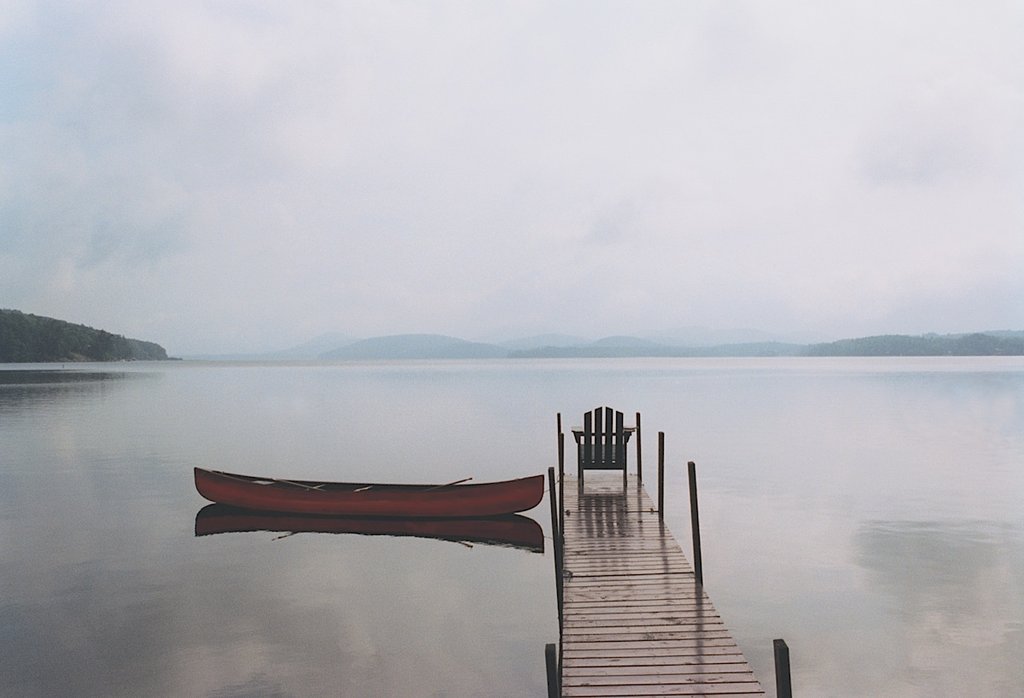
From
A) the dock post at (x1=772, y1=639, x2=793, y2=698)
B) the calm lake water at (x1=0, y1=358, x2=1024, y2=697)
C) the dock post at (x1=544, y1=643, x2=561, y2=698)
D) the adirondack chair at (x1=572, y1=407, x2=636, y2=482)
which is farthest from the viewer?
the adirondack chair at (x1=572, y1=407, x2=636, y2=482)

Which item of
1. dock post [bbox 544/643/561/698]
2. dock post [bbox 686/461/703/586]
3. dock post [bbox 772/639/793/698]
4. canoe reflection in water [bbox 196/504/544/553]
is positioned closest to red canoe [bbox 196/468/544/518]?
canoe reflection in water [bbox 196/504/544/553]

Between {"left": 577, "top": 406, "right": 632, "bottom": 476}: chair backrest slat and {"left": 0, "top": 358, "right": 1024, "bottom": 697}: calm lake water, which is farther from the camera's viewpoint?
{"left": 577, "top": 406, "right": 632, "bottom": 476}: chair backrest slat

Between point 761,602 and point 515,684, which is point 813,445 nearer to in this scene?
point 761,602

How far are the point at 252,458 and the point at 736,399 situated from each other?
55.9 metres

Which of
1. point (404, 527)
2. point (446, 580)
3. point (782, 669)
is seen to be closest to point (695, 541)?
point (782, 669)

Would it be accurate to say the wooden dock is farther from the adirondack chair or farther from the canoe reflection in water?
the canoe reflection in water

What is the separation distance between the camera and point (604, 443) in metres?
20.4

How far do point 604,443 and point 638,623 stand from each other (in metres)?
10.8

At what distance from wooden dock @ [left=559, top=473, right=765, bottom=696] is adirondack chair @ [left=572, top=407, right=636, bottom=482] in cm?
453

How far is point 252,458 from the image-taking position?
38219mm

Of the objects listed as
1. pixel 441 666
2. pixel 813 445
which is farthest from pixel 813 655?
pixel 813 445

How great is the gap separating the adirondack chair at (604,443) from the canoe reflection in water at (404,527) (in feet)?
8.00

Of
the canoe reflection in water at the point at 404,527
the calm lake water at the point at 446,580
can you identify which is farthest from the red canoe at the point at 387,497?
the calm lake water at the point at 446,580

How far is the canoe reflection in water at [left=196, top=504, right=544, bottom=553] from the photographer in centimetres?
2012
